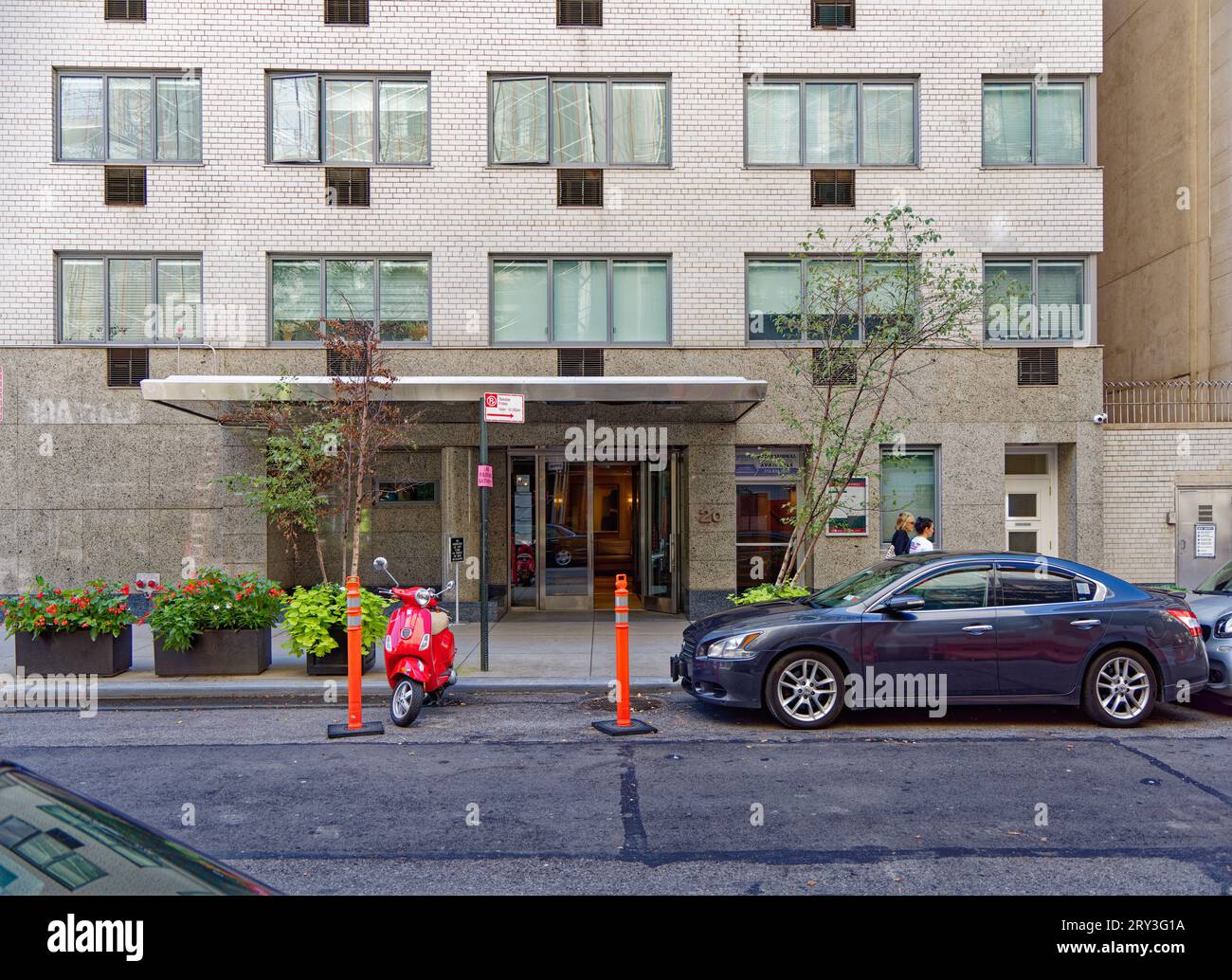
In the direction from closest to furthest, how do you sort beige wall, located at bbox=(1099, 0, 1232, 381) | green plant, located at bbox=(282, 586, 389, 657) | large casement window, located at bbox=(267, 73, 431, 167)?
1. green plant, located at bbox=(282, 586, 389, 657)
2. large casement window, located at bbox=(267, 73, 431, 167)
3. beige wall, located at bbox=(1099, 0, 1232, 381)

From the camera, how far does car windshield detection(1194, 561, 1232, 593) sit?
9909 mm

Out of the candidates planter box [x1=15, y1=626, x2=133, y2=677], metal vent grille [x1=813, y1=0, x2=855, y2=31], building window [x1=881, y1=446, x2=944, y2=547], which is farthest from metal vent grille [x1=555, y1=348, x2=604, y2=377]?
planter box [x1=15, y1=626, x2=133, y2=677]

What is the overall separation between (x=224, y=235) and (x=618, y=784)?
12145 millimetres

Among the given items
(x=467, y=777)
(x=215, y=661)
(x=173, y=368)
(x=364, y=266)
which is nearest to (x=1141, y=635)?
(x=467, y=777)

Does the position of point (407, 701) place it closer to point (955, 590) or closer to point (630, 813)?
point (630, 813)

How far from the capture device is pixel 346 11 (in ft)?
48.9

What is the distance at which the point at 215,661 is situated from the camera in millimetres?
10344

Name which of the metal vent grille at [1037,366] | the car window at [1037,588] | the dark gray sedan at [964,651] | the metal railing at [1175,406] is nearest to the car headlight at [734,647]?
the dark gray sedan at [964,651]

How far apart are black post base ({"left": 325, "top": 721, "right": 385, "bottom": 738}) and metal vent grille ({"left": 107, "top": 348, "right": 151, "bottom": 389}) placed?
9168 mm

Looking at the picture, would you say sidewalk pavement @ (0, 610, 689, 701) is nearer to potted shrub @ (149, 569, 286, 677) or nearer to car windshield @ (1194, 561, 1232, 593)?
potted shrub @ (149, 569, 286, 677)

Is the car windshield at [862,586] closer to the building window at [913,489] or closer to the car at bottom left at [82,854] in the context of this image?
the building window at [913,489]

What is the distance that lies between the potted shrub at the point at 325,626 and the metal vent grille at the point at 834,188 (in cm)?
972

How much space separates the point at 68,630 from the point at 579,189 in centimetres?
970

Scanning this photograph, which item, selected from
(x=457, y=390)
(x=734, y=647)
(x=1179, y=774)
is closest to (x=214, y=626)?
(x=457, y=390)
